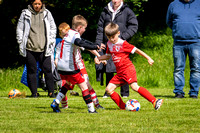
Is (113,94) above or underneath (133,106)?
above

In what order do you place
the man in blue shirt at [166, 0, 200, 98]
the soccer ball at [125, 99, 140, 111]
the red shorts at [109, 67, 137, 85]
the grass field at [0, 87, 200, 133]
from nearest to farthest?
the grass field at [0, 87, 200, 133] → the soccer ball at [125, 99, 140, 111] → the red shorts at [109, 67, 137, 85] → the man in blue shirt at [166, 0, 200, 98]

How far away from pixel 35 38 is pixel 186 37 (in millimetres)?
3621

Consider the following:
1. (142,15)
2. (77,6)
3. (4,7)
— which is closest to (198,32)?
(77,6)

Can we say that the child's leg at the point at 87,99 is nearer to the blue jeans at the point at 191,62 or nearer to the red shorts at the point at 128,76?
the red shorts at the point at 128,76

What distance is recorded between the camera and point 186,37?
9.88 metres

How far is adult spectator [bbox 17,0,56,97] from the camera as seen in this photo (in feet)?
33.2

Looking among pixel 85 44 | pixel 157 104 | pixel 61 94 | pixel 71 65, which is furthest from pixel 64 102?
pixel 157 104

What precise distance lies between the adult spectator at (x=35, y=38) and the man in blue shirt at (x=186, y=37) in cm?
309

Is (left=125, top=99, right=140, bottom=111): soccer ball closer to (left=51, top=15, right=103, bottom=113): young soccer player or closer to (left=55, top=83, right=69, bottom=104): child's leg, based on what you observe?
(left=51, top=15, right=103, bottom=113): young soccer player

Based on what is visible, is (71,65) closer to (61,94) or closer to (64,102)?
(61,94)

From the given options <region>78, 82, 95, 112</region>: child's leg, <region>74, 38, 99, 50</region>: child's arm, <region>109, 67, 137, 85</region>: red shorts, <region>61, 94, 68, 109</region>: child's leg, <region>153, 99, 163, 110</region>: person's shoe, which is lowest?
<region>61, 94, 68, 109</region>: child's leg

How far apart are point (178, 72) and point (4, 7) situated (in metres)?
8.97

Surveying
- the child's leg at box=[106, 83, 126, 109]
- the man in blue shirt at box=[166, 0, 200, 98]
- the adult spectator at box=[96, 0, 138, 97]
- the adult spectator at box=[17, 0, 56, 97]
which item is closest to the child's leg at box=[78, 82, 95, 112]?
the child's leg at box=[106, 83, 126, 109]

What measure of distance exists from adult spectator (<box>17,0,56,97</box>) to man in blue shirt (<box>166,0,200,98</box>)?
10.1 ft
